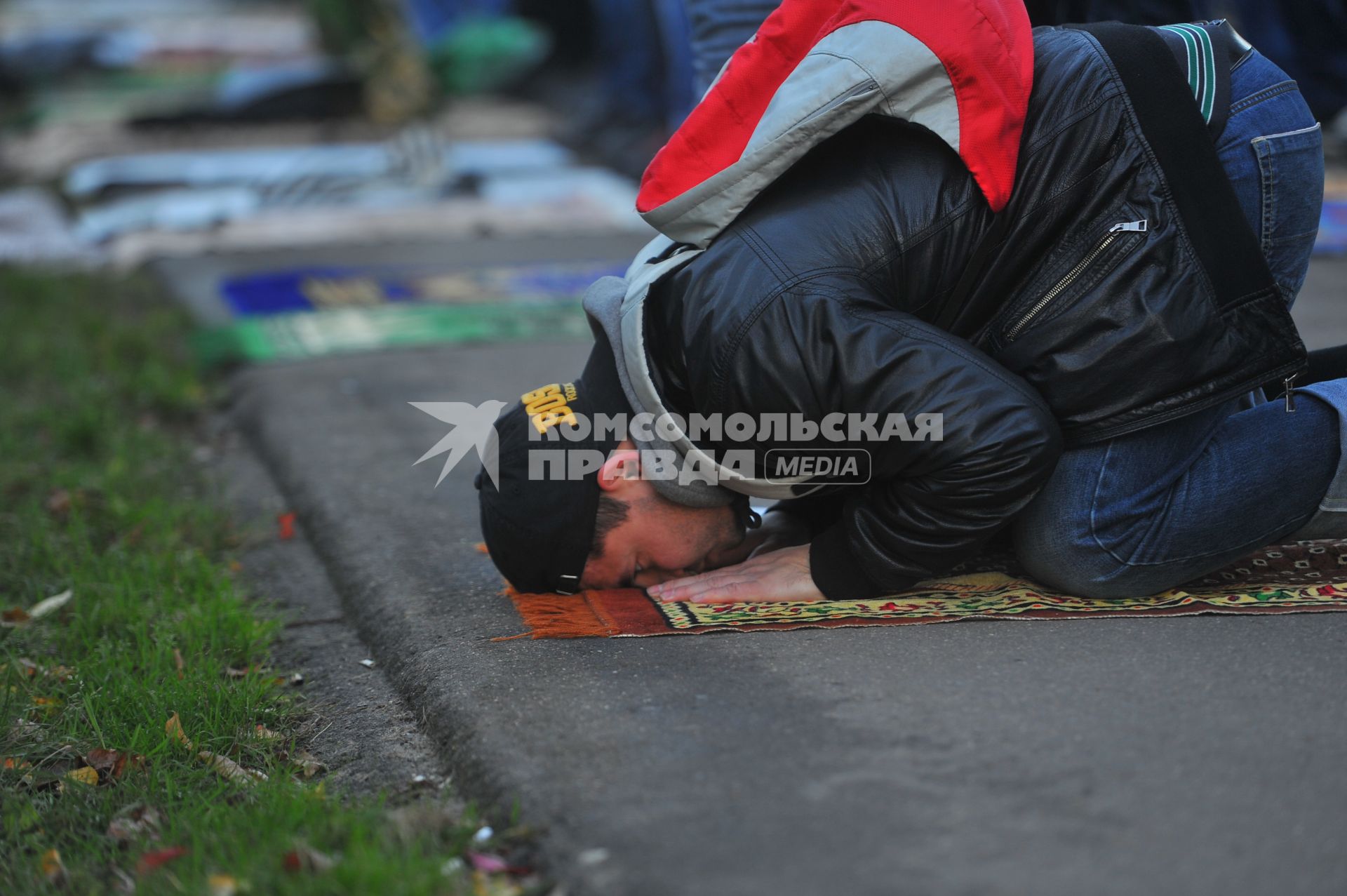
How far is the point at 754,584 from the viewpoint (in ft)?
8.42

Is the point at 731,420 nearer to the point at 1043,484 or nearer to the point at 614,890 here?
the point at 1043,484

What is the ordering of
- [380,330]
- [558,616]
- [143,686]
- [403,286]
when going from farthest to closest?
[403,286] → [380,330] → [558,616] → [143,686]

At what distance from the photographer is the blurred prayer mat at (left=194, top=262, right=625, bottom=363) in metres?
5.06

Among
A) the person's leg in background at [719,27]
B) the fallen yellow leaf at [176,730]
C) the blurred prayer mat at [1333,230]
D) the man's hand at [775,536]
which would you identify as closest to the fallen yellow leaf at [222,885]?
the fallen yellow leaf at [176,730]

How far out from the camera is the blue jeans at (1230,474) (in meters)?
2.37

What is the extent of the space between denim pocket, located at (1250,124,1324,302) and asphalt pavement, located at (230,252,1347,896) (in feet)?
2.34

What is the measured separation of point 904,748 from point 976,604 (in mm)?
634

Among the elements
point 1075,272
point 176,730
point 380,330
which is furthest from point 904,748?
point 380,330

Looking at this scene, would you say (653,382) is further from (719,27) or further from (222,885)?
(719,27)

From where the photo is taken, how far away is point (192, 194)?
7.79 metres

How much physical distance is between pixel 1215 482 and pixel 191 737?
197 centimetres

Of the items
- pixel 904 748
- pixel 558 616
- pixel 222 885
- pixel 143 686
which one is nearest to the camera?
pixel 222 885

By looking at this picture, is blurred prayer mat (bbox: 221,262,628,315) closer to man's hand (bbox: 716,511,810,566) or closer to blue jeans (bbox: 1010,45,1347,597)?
man's hand (bbox: 716,511,810,566)

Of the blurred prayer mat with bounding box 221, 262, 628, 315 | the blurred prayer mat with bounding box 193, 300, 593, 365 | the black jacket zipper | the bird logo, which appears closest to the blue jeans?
the black jacket zipper
